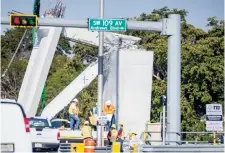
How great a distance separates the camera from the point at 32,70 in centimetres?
3494

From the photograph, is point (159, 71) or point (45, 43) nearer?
point (45, 43)

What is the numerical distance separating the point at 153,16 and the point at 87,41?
68.5ft

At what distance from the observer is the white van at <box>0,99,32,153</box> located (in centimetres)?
1202

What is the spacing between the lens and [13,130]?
39.7 ft

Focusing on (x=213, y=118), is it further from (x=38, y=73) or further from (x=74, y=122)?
(x=38, y=73)

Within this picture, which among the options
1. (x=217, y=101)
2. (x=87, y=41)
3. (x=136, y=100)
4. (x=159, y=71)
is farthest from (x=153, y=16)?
(x=136, y=100)

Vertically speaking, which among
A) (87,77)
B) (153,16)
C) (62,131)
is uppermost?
(153,16)

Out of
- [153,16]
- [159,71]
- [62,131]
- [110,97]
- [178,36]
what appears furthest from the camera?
[153,16]

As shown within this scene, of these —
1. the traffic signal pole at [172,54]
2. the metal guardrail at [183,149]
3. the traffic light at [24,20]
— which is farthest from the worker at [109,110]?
the metal guardrail at [183,149]

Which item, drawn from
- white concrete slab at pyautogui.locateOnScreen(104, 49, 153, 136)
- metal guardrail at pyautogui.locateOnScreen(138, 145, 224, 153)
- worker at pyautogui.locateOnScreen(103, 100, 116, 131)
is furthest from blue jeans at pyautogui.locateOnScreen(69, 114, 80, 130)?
metal guardrail at pyautogui.locateOnScreen(138, 145, 224, 153)

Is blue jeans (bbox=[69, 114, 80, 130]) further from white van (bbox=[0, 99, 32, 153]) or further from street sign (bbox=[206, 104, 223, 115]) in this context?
white van (bbox=[0, 99, 32, 153])

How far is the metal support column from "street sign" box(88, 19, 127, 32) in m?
1.86

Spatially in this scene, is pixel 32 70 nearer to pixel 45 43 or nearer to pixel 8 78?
pixel 45 43

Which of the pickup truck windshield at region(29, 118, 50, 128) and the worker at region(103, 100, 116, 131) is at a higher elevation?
the worker at region(103, 100, 116, 131)
